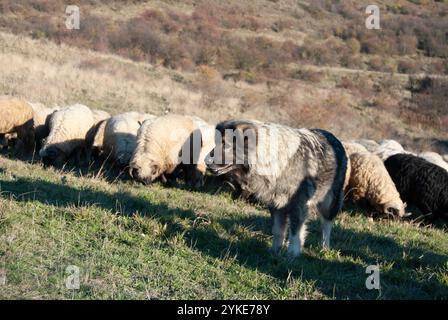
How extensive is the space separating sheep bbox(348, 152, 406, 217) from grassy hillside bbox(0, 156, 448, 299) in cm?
153

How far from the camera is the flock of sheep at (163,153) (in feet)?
34.9

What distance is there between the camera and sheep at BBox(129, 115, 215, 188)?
1077cm

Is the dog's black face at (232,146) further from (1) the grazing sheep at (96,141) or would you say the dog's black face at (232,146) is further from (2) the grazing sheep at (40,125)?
(2) the grazing sheep at (40,125)

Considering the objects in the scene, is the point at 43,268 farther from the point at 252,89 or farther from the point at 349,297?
the point at 252,89

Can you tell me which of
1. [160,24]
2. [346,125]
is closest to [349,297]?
[346,125]

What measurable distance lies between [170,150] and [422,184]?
5.38 m

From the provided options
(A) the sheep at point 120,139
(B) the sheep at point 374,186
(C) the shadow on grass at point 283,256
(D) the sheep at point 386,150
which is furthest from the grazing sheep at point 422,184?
(A) the sheep at point 120,139

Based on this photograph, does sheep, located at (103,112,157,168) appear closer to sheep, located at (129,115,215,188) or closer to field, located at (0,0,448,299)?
sheep, located at (129,115,215,188)

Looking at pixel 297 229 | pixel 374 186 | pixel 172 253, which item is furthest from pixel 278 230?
pixel 374 186

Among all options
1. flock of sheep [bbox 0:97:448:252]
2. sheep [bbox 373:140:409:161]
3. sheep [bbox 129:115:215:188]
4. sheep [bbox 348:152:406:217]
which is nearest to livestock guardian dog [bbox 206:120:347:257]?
flock of sheep [bbox 0:97:448:252]

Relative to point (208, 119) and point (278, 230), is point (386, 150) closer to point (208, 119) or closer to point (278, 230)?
point (278, 230)

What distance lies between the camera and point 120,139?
11773 mm

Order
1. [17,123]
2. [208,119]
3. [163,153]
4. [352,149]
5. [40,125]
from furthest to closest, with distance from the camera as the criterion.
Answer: [208,119] → [40,125] → [17,123] → [352,149] → [163,153]

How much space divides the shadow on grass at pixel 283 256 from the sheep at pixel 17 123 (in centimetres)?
503
